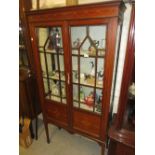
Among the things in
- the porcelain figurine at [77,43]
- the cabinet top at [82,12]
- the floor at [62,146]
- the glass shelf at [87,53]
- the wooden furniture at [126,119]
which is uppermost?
the cabinet top at [82,12]

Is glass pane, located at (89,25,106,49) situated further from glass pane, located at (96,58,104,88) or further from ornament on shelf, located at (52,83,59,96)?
ornament on shelf, located at (52,83,59,96)

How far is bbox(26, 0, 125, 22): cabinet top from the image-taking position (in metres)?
1.09

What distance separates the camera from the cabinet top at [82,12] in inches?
42.9

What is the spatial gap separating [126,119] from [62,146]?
1.11 metres

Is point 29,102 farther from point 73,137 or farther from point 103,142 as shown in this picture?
point 103,142

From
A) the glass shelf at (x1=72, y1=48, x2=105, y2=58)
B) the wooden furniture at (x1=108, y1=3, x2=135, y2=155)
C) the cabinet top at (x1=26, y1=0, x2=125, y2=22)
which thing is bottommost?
the wooden furniture at (x1=108, y1=3, x2=135, y2=155)

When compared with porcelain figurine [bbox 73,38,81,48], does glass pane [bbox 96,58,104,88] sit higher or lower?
lower

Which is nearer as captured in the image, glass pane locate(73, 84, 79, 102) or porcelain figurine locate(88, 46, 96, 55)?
porcelain figurine locate(88, 46, 96, 55)

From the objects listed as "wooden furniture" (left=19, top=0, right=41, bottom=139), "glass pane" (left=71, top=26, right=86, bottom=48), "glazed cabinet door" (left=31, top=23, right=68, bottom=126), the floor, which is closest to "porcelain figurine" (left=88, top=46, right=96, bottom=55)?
"glass pane" (left=71, top=26, right=86, bottom=48)

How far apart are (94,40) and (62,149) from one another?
1.57 m

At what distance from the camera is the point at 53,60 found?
69.1 inches

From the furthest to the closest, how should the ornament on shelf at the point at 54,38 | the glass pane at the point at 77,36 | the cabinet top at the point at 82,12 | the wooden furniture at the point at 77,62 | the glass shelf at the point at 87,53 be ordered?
1. the ornament on shelf at the point at 54,38
2. the glass pane at the point at 77,36
3. the glass shelf at the point at 87,53
4. the wooden furniture at the point at 77,62
5. the cabinet top at the point at 82,12

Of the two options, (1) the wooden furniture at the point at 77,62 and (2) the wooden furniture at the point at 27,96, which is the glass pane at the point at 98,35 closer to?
(1) the wooden furniture at the point at 77,62

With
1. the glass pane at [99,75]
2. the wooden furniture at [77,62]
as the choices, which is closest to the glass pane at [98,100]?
the wooden furniture at [77,62]
